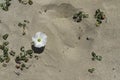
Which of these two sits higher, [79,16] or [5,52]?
[79,16]

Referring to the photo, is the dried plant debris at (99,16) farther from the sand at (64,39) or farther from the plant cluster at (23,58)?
the plant cluster at (23,58)

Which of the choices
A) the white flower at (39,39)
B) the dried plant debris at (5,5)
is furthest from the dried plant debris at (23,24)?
the dried plant debris at (5,5)

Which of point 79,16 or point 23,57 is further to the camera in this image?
point 79,16

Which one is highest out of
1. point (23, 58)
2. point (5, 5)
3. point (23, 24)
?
point (5, 5)

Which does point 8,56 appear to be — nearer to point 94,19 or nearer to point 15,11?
point 15,11

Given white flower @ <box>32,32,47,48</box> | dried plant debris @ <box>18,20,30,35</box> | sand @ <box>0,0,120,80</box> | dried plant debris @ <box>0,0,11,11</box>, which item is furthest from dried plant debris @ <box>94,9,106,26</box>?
dried plant debris @ <box>0,0,11,11</box>

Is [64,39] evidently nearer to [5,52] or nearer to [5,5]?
[5,52]

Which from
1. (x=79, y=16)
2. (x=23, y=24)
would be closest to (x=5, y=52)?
(x=23, y=24)
